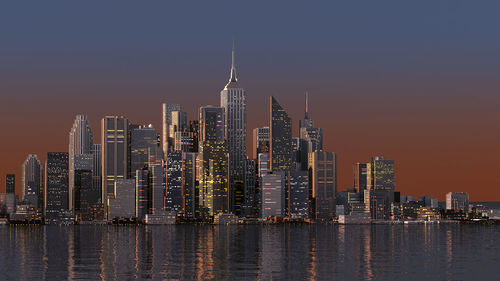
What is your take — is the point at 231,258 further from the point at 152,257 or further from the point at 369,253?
the point at 369,253

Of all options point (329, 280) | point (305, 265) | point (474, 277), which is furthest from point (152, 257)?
point (474, 277)

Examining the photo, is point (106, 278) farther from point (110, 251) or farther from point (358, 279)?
point (110, 251)

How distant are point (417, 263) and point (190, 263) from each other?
1703 inches

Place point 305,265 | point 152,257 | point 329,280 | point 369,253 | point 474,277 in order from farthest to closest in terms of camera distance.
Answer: point 369,253
point 152,257
point 305,265
point 474,277
point 329,280

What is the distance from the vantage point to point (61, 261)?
159m

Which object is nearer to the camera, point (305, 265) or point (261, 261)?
point (305, 265)

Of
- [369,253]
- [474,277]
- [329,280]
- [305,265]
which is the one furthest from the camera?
[369,253]

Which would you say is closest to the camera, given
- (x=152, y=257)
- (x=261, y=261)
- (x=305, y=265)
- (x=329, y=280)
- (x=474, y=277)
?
(x=329, y=280)

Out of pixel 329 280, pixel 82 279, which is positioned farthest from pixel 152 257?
pixel 329 280

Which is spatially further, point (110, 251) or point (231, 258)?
point (110, 251)

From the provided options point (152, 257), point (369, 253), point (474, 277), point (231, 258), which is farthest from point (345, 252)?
point (474, 277)

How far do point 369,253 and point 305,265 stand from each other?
40759 mm

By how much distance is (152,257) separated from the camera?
168m

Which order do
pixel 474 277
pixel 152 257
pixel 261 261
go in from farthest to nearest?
1. pixel 152 257
2. pixel 261 261
3. pixel 474 277
